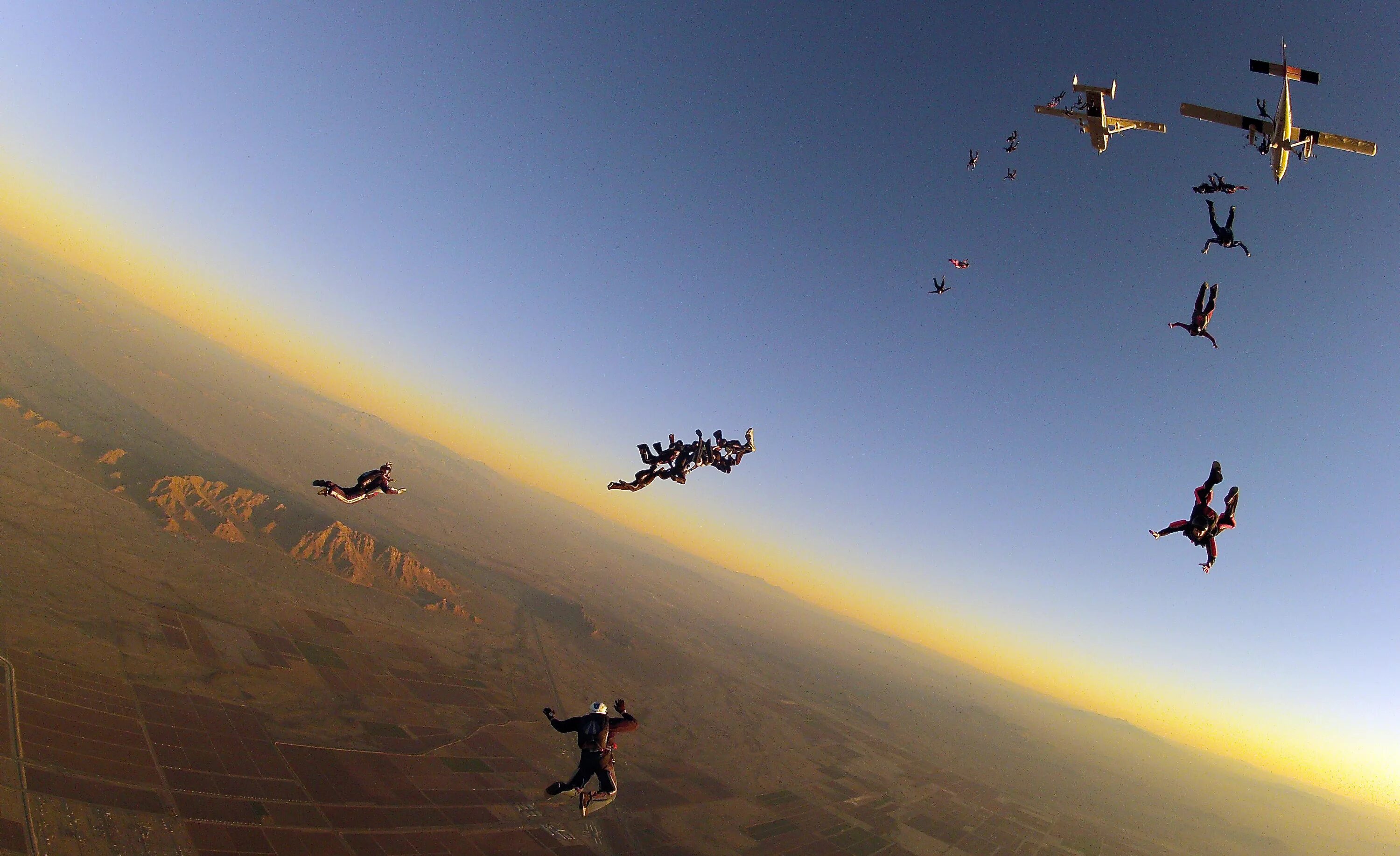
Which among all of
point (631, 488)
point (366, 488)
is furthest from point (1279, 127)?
point (366, 488)

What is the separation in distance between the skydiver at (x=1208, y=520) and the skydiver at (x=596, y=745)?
11.6m

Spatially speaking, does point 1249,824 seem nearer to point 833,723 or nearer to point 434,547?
point 833,723

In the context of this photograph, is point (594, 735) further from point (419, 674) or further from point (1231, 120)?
point (419, 674)

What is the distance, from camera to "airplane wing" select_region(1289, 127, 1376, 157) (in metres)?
11.4

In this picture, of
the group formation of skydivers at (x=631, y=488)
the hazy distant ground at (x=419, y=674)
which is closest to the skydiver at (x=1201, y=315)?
the group formation of skydivers at (x=631, y=488)

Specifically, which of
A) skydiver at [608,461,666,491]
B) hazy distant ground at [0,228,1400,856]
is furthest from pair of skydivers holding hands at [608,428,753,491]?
hazy distant ground at [0,228,1400,856]

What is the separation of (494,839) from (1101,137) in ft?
210

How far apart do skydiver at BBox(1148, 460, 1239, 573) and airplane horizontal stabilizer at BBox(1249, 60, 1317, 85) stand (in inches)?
347

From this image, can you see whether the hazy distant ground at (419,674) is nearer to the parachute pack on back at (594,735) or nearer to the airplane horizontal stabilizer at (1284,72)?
the parachute pack on back at (594,735)

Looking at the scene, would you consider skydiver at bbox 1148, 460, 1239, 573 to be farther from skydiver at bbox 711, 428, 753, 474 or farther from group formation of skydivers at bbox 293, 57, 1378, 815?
skydiver at bbox 711, 428, 753, 474

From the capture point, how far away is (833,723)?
136 m

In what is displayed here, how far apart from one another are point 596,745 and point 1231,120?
1955 centimetres

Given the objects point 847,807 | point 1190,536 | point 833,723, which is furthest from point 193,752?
point 833,723

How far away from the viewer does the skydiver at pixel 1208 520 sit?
9.41 metres
